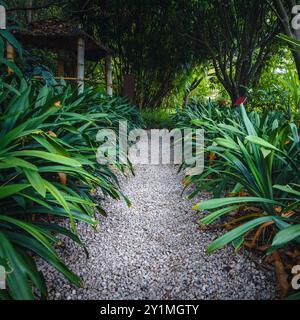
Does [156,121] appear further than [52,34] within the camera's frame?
Yes

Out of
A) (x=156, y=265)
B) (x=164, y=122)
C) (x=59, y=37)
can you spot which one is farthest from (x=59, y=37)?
(x=156, y=265)

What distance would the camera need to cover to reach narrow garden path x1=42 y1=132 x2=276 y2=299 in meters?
0.93

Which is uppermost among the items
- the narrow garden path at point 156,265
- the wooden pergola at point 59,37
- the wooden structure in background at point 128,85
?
the wooden pergola at point 59,37

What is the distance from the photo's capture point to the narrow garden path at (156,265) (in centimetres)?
93

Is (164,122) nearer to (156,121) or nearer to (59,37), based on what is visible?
(156,121)

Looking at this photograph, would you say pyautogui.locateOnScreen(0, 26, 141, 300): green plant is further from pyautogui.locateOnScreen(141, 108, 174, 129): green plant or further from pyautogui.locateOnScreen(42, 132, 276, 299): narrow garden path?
pyautogui.locateOnScreen(141, 108, 174, 129): green plant

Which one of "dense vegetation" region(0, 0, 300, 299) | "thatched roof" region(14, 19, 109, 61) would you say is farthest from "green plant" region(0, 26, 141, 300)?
"thatched roof" region(14, 19, 109, 61)

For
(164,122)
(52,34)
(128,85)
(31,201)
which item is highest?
(52,34)

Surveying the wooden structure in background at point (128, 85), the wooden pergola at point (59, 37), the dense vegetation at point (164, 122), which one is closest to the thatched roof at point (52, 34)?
the wooden pergola at point (59, 37)

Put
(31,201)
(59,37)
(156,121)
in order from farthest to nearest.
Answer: (156,121)
(59,37)
(31,201)

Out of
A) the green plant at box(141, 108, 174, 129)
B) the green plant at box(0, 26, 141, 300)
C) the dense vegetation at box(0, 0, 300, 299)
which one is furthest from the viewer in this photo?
the green plant at box(141, 108, 174, 129)

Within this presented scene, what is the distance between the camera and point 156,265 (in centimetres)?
109

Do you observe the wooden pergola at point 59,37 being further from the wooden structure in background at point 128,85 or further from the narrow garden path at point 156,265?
the narrow garden path at point 156,265

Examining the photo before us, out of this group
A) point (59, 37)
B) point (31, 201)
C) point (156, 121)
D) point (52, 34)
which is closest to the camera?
point (31, 201)
